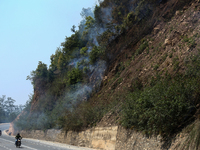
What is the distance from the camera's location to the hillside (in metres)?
13.3

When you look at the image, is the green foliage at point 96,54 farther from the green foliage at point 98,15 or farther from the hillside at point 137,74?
the green foliage at point 98,15

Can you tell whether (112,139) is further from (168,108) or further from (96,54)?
(96,54)

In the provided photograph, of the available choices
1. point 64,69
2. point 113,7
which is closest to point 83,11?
point 64,69

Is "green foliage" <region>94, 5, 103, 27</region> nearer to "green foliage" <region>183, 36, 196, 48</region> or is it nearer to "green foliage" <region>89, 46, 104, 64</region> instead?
"green foliage" <region>89, 46, 104, 64</region>

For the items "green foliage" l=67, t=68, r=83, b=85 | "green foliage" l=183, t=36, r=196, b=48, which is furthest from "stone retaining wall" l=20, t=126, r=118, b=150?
"green foliage" l=183, t=36, r=196, b=48

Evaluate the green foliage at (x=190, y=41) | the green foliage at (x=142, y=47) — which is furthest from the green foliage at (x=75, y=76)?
the green foliage at (x=190, y=41)

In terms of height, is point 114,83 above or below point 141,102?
above

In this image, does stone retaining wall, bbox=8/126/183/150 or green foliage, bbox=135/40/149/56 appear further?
green foliage, bbox=135/40/149/56

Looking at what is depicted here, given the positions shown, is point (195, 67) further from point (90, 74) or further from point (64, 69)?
point (64, 69)

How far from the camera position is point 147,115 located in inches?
575

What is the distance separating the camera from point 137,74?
930 inches

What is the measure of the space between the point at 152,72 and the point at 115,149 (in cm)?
777

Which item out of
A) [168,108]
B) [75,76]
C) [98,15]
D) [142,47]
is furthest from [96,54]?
[168,108]

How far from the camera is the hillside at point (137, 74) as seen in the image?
1327cm
